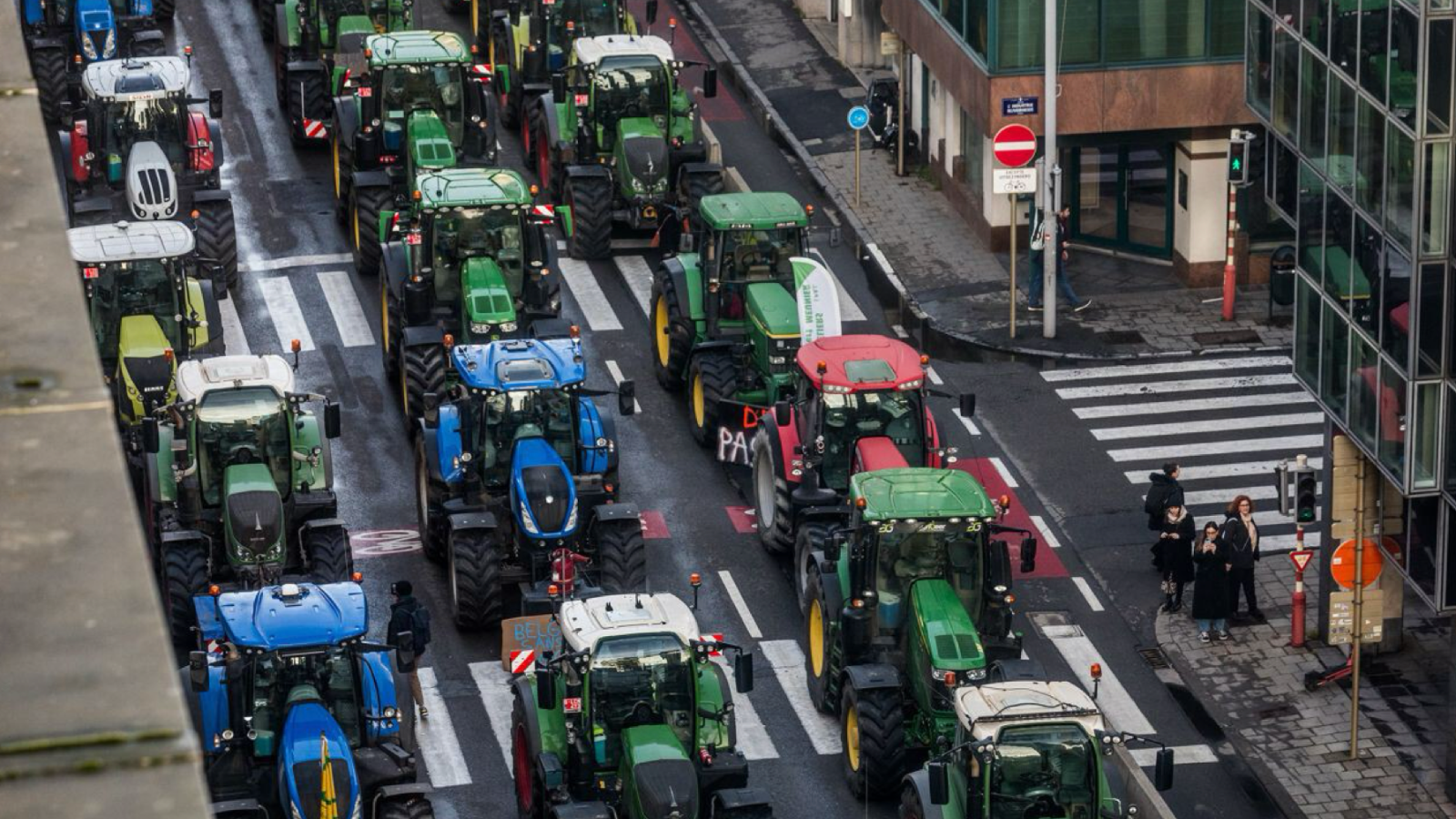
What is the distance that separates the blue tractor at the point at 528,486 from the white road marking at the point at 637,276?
10.6 metres

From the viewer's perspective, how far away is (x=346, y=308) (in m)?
43.2

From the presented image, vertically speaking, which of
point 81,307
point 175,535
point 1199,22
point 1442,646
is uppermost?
point 81,307

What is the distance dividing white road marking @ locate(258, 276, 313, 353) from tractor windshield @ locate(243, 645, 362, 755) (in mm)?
17363

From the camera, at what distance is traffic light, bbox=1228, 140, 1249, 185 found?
37156 millimetres

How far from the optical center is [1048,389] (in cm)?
3975

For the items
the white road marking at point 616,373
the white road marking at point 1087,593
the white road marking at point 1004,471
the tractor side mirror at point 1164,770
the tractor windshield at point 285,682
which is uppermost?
the tractor windshield at point 285,682

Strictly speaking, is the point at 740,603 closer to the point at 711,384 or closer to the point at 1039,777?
the point at 711,384

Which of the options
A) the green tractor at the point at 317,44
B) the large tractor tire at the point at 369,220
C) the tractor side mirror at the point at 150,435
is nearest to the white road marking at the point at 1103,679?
the tractor side mirror at the point at 150,435

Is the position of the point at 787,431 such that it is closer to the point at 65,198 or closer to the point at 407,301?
the point at 407,301

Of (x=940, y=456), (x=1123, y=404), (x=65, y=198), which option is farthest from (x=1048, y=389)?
(x=65, y=198)

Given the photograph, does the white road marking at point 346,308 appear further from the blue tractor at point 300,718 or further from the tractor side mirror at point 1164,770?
the tractor side mirror at point 1164,770

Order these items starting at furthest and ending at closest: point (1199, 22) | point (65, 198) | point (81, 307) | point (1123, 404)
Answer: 1. point (65, 198)
2. point (1199, 22)
3. point (1123, 404)
4. point (81, 307)

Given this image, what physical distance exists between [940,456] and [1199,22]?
47.5 feet

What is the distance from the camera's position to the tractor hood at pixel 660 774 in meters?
23.5
